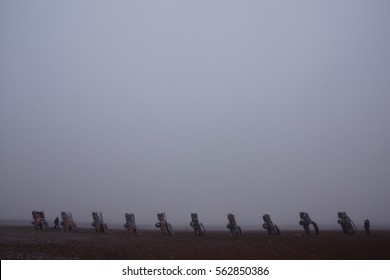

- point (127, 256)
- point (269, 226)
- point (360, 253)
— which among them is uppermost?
point (127, 256)

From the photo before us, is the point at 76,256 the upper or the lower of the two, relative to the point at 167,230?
upper

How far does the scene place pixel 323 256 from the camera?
18.7m

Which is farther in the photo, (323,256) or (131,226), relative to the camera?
(131,226)

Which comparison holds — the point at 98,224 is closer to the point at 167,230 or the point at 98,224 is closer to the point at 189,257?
the point at 167,230

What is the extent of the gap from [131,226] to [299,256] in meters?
30.2

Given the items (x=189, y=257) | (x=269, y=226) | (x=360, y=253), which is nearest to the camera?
(x=189, y=257)
